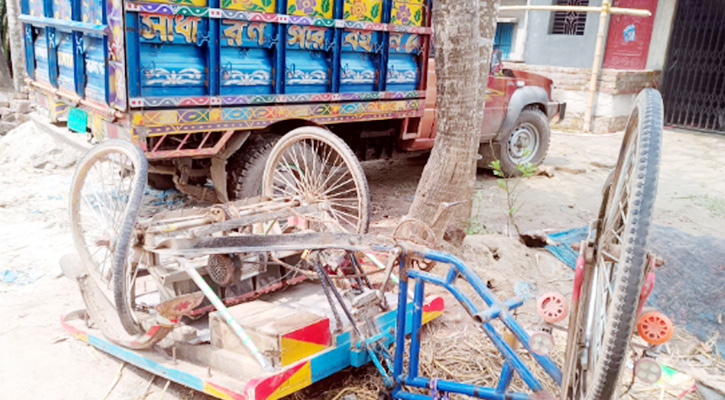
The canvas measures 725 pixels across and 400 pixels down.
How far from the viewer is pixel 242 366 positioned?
2.91 meters

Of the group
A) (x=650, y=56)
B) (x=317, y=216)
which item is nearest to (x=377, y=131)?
(x=317, y=216)

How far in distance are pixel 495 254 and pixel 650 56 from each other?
9044 millimetres

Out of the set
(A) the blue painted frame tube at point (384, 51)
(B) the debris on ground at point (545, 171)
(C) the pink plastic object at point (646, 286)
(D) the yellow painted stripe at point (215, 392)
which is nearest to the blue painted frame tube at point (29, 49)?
(A) the blue painted frame tube at point (384, 51)

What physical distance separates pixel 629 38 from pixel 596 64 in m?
0.83

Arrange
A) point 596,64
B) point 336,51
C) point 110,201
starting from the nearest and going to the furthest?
point 110,201 → point 336,51 → point 596,64

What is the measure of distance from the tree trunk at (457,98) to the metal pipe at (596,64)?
26.1 ft

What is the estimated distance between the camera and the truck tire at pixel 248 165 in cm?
546

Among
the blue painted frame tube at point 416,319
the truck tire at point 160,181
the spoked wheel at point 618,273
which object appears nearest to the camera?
the spoked wheel at point 618,273

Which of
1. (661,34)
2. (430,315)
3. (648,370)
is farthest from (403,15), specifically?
(661,34)

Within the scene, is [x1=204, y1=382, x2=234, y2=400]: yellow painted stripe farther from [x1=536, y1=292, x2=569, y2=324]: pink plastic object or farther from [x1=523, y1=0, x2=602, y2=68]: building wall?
[x1=523, y1=0, x2=602, y2=68]: building wall

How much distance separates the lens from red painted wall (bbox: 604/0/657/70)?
11.5 metres

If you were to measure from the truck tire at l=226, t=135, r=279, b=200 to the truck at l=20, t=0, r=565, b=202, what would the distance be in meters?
0.01

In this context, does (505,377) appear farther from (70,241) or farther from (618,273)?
(70,241)

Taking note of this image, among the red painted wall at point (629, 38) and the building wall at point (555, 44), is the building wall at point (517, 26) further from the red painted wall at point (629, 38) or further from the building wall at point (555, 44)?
the red painted wall at point (629, 38)
